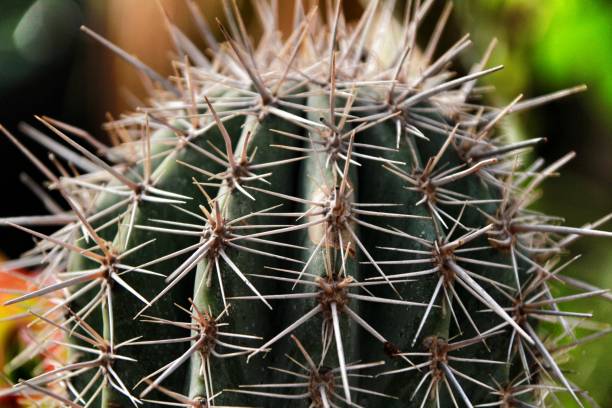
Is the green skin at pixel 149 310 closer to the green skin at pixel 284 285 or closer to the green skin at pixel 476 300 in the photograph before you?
the green skin at pixel 284 285

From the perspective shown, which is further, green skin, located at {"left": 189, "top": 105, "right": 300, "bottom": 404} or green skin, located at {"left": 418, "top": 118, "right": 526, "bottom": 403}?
green skin, located at {"left": 418, "top": 118, "right": 526, "bottom": 403}

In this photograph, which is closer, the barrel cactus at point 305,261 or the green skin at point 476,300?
the barrel cactus at point 305,261

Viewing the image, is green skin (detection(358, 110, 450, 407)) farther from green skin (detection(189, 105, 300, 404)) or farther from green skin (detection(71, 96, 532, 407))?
green skin (detection(189, 105, 300, 404))

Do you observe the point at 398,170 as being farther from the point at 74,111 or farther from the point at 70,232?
the point at 74,111

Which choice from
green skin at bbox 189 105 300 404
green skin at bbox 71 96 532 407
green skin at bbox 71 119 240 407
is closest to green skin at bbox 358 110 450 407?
green skin at bbox 71 96 532 407

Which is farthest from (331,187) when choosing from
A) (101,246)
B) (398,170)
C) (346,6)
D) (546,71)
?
(346,6)

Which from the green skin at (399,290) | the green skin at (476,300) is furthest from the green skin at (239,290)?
the green skin at (476,300)

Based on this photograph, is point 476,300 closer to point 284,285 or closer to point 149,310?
point 284,285

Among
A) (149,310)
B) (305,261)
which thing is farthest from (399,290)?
(149,310)
